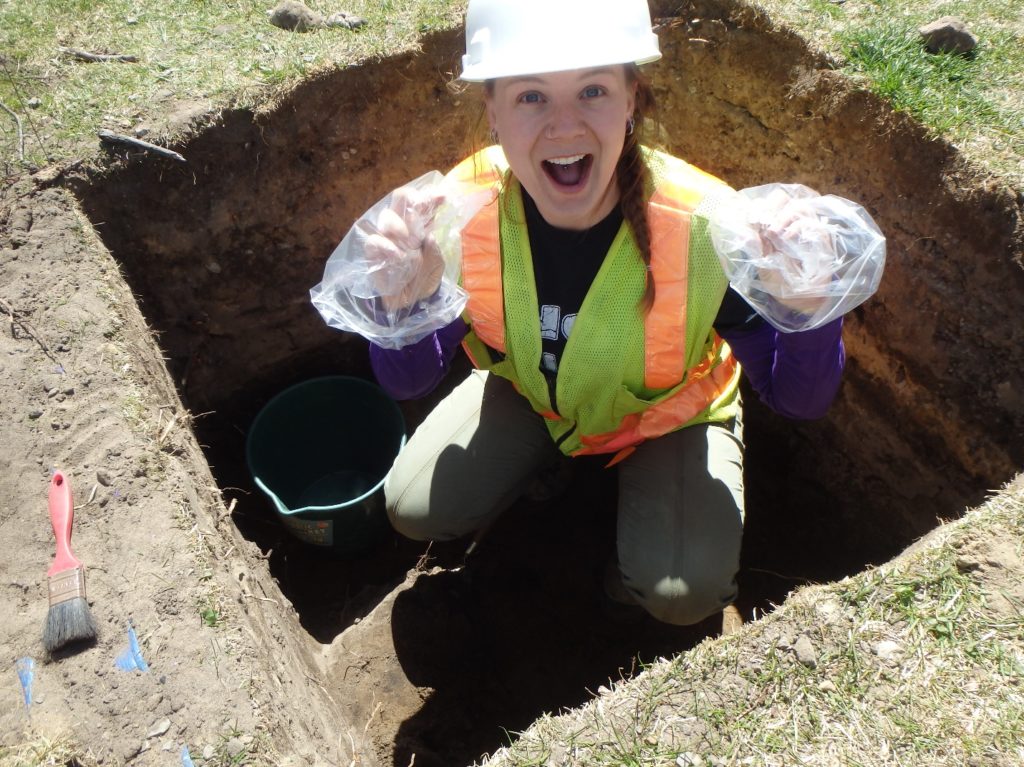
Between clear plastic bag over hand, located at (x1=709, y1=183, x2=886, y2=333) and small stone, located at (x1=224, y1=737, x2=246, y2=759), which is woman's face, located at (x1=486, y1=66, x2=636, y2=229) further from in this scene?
small stone, located at (x1=224, y1=737, x2=246, y2=759)

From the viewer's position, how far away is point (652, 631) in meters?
2.68

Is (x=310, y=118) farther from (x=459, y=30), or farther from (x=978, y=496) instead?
(x=978, y=496)

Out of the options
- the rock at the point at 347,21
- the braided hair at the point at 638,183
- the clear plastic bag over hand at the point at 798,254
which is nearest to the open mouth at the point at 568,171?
the braided hair at the point at 638,183

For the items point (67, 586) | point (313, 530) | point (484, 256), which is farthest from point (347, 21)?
point (67, 586)

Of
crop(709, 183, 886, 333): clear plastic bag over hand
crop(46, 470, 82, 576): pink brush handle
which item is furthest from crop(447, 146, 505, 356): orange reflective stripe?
crop(46, 470, 82, 576): pink brush handle

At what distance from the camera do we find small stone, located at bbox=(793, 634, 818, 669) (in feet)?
5.24

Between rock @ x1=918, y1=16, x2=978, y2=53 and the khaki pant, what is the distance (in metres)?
1.63

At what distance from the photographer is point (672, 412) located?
222cm

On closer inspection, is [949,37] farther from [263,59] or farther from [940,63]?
[263,59]

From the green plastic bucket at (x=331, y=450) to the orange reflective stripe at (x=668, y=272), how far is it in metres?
1.26

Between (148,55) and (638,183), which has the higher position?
(148,55)

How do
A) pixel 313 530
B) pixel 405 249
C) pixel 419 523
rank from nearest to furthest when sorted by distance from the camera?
pixel 405 249 < pixel 419 523 < pixel 313 530

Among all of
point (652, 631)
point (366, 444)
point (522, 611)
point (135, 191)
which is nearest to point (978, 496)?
point (652, 631)

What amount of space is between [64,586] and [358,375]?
1.78 metres
